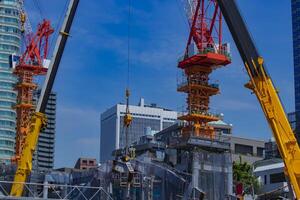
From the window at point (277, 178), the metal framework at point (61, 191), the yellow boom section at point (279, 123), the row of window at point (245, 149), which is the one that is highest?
the row of window at point (245, 149)

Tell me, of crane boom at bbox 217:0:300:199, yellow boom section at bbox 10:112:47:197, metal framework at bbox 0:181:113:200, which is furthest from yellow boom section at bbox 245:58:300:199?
yellow boom section at bbox 10:112:47:197

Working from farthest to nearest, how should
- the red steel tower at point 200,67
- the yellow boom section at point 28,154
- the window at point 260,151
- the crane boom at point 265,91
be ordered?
the window at point 260,151
the red steel tower at point 200,67
the yellow boom section at point 28,154
the crane boom at point 265,91

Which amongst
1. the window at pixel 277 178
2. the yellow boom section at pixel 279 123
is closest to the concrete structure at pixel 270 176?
the window at pixel 277 178

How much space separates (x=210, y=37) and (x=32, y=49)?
36515 millimetres

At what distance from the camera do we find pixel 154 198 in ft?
196

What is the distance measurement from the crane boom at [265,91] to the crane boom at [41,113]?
14.9 m

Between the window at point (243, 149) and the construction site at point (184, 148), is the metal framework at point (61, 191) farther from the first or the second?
the window at point (243, 149)

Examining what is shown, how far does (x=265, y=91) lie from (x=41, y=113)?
66.2 feet

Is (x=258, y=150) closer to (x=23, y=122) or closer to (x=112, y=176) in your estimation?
(x=23, y=122)

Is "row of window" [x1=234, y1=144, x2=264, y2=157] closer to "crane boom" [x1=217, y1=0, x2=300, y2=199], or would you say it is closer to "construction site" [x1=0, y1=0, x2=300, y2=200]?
"construction site" [x1=0, y1=0, x2=300, y2=200]

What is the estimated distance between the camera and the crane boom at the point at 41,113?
2098 inches

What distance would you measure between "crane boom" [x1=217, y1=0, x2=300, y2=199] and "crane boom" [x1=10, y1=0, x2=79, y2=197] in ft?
48.9

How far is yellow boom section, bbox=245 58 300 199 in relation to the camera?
45625 millimetres

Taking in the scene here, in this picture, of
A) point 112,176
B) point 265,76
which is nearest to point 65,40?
point 112,176
